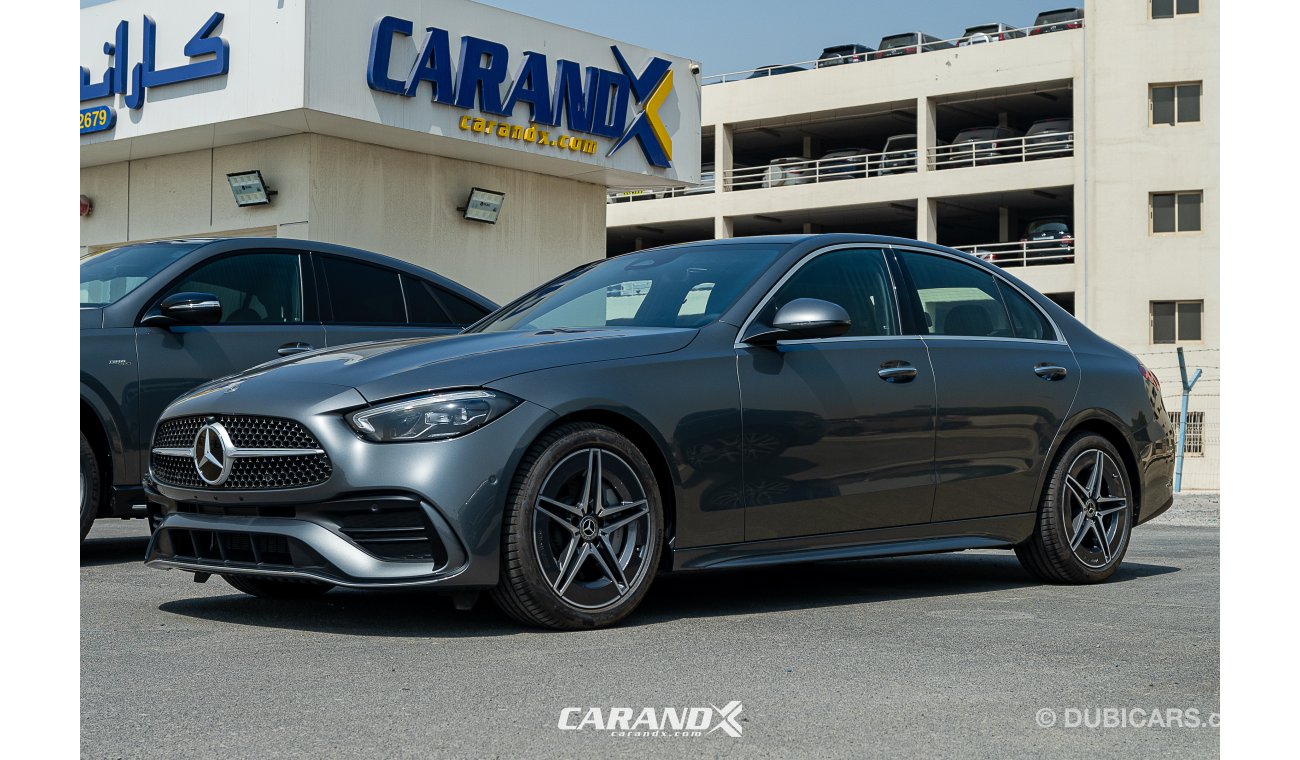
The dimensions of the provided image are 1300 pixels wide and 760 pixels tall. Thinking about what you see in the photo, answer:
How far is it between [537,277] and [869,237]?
1467cm

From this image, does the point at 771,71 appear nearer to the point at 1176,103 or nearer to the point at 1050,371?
the point at 1176,103

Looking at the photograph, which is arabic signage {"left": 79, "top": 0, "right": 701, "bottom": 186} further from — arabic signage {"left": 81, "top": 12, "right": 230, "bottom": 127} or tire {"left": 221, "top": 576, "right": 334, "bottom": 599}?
tire {"left": 221, "top": 576, "right": 334, "bottom": 599}

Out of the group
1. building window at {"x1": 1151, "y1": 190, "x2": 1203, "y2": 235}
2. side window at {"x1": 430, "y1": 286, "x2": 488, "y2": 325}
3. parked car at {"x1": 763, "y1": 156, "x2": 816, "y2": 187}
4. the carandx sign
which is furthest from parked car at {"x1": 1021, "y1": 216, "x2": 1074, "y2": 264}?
side window at {"x1": 430, "y1": 286, "x2": 488, "y2": 325}

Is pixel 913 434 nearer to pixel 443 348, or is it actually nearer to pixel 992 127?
pixel 443 348

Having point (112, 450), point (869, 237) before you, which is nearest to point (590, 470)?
point (869, 237)

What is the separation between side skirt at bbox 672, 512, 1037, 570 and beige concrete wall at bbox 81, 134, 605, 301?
12.7m

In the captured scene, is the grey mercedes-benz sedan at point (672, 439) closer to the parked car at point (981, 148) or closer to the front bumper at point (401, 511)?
the front bumper at point (401, 511)

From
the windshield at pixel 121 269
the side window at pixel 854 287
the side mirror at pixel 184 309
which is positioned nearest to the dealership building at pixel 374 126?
the windshield at pixel 121 269

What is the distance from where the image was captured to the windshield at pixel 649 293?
6.12m

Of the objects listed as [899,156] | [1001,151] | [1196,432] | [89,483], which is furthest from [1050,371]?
[899,156]

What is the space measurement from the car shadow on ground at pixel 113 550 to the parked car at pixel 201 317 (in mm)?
384

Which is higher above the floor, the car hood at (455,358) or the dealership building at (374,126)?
the dealership building at (374,126)

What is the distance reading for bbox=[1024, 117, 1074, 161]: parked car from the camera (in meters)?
42.4

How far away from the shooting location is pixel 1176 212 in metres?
40.8
